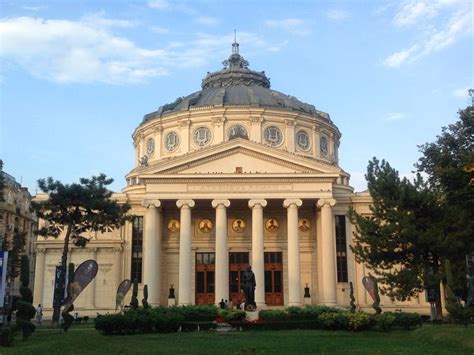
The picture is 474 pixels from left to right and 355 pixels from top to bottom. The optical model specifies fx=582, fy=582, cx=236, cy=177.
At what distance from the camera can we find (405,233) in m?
36.5

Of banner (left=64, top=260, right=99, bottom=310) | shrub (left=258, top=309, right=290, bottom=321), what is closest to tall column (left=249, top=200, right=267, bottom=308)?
shrub (left=258, top=309, right=290, bottom=321)

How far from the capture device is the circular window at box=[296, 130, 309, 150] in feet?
204

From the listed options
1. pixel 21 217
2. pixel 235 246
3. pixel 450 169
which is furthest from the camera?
pixel 21 217

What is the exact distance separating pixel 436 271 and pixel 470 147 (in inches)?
333

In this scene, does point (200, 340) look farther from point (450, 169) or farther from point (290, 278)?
point (290, 278)

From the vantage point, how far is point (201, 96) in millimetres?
67062

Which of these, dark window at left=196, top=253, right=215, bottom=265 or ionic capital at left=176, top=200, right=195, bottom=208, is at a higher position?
ionic capital at left=176, top=200, right=195, bottom=208

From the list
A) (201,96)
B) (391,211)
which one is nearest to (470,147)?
(391,211)

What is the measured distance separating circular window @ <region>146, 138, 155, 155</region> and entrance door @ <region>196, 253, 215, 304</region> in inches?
625

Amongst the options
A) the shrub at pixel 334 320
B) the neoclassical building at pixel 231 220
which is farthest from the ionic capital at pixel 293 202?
the shrub at pixel 334 320

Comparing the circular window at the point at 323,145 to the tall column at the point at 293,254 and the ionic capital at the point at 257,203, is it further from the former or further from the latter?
the ionic capital at the point at 257,203

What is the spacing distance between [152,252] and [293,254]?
11.9 metres

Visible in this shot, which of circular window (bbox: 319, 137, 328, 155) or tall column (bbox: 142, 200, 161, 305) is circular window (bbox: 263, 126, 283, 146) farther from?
A: tall column (bbox: 142, 200, 161, 305)

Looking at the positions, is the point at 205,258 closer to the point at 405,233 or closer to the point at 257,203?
the point at 257,203
